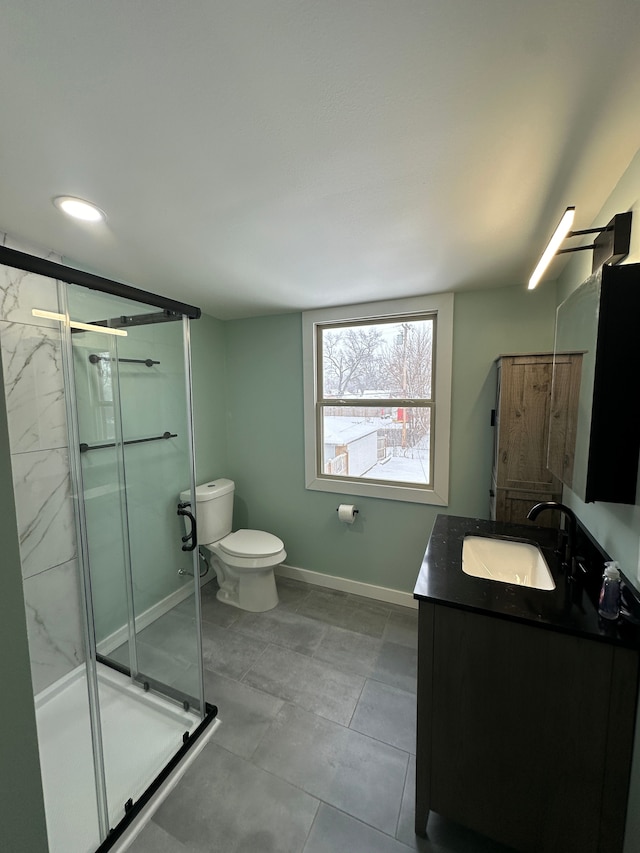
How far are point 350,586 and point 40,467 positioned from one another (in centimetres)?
223

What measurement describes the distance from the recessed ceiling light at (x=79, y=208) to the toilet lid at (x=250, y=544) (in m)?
2.09

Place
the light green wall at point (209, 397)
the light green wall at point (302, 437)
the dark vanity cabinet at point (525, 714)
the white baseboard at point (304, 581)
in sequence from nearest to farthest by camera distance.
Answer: the dark vanity cabinet at point (525, 714)
the white baseboard at point (304, 581)
the light green wall at point (302, 437)
the light green wall at point (209, 397)

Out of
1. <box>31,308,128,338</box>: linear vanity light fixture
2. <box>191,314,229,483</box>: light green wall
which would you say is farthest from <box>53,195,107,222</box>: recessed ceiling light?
<box>191,314,229,483</box>: light green wall

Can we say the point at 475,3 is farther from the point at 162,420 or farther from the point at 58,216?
the point at 162,420

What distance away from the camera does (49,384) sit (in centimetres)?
173

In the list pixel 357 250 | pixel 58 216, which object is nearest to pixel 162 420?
pixel 58 216

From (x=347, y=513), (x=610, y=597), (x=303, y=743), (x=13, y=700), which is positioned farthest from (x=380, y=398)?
(x=13, y=700)

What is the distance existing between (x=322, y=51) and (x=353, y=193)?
0.48 m

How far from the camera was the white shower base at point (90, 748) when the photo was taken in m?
1.27

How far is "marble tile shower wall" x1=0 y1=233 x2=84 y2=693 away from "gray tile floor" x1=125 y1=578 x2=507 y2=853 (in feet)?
1.56

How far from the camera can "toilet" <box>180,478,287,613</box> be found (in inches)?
96.0

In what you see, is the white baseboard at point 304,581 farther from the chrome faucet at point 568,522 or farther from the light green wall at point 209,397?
the chrome faucet at point 568,522

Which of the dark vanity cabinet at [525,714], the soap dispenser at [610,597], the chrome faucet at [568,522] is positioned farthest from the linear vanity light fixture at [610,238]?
the dark vanity cabinet at [525,714]

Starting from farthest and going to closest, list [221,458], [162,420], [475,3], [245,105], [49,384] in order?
[221,458], [162,420], [49,384], [245,105], [475,3]
